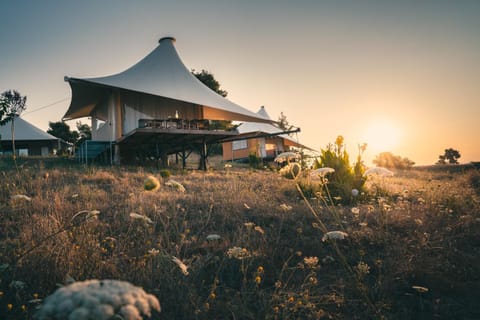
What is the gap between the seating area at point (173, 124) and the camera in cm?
1112

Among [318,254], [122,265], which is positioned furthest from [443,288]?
[122,265]

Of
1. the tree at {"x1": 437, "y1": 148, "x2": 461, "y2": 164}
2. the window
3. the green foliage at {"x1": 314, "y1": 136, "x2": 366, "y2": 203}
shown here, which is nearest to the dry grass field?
the green foliage at {"x1": 314, "y1": 136, "x2": 366, "y2": 203}

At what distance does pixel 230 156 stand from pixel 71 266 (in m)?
27.8

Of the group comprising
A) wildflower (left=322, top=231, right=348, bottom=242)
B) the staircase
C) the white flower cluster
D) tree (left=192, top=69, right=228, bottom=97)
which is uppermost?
tree (left=192, top=69, right=228, bottom=97)

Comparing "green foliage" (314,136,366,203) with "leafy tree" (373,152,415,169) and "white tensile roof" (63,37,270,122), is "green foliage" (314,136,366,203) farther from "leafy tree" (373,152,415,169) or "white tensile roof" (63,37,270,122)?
"leafy tree" (373,152,415,169)

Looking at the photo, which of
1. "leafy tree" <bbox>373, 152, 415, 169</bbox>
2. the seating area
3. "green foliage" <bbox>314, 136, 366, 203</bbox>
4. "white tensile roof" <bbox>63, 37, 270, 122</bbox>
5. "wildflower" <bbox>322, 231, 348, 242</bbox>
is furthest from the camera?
"leafy tree" <bbox>373, 152, 415, 169</bbox>

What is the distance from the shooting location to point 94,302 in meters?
0.87

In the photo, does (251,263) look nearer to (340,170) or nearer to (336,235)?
(336,235)

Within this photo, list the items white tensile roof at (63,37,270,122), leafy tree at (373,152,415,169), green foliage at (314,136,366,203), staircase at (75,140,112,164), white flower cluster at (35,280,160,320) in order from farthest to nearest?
leafy tree at (373,152,415,169)
staircase at (75,140,112,164)
white tensile roof at (63,37,270,122)
green foliage at (314,136,366,203)
white flower cluster at (35,280,160,320)

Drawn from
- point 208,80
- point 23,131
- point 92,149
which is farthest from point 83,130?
point 92,149

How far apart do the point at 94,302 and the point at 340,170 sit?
6.48 meters

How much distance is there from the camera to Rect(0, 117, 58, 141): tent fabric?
26.5m

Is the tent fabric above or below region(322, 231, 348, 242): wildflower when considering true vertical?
above

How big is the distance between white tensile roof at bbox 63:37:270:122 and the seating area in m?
0.97
